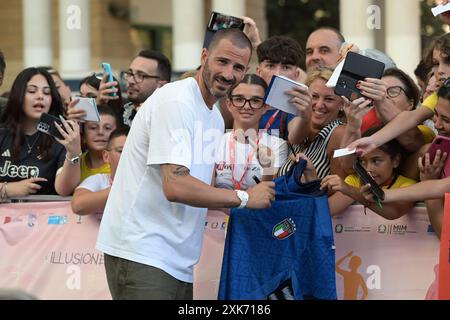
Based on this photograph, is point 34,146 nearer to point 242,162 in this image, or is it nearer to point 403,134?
point 242,162

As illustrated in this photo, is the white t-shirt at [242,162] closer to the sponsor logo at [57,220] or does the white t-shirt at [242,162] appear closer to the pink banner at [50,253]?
the pink banner at [50,253]

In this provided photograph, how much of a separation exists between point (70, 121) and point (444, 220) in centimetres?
265

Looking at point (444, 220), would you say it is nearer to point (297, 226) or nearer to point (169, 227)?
point (297, 226)

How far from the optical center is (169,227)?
558 centimetres

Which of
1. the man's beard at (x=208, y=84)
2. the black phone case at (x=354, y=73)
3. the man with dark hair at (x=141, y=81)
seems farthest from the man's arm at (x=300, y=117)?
the man with dark hair at (x=141, y=81)

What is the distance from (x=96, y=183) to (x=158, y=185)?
1.77 m

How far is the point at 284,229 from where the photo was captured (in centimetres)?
625

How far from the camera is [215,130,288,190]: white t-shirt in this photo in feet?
22.5

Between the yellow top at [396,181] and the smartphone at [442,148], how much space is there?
0.90 ft

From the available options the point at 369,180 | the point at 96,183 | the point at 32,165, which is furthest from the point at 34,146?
the point at 369,180

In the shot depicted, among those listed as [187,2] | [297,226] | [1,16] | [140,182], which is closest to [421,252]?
[297,226]

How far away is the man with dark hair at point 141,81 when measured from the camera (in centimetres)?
865

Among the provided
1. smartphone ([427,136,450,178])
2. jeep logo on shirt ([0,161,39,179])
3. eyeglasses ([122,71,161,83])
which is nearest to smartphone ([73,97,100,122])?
jeep logo on shirt ([0,161,39,179])
